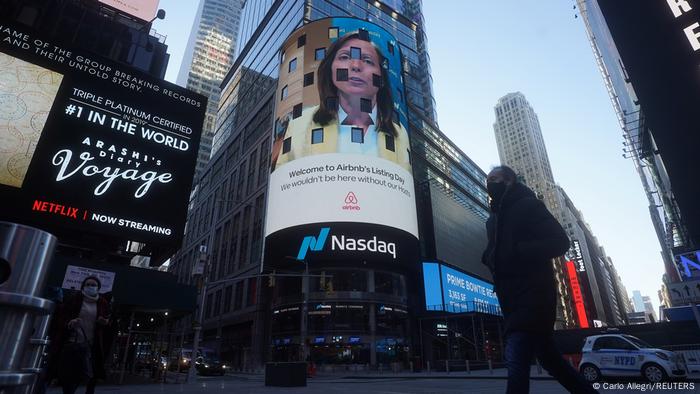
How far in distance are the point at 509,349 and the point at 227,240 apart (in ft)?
188

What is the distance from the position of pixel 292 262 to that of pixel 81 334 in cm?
3276

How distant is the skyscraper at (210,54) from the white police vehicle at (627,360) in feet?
385

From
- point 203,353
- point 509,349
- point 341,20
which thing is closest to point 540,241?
point 509,349

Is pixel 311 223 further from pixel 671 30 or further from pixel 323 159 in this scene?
pixel 671 30

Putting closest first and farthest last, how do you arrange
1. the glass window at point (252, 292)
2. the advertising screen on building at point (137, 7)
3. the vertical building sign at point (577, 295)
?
the advertising screen on building at point (137, 7) → the glass window at point (252, 292) → the vertical building sign at point (577, 295)

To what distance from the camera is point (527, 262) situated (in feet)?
11.8

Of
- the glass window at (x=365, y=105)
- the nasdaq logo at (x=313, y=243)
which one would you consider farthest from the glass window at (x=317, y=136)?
the nasdaq logo at (x=313, y=243)

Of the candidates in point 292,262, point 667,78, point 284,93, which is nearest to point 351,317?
point 292,262

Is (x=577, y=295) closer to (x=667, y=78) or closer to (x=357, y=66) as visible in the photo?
(x=357, y=66)

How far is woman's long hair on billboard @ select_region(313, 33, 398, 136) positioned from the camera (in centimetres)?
4103

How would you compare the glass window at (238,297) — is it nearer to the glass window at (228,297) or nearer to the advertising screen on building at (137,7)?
the glass window at (228,297)

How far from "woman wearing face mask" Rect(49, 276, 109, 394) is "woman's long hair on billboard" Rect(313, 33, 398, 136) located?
116 ft

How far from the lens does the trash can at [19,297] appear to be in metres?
1.23

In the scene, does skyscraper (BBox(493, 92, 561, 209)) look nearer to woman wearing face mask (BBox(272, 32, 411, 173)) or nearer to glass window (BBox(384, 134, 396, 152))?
woman wearing face mask (BBox(272, 32, 411, 173))
